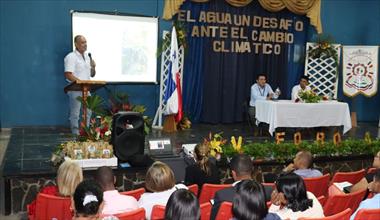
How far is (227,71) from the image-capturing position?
8.62 metres

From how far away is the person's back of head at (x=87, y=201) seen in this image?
1.95m

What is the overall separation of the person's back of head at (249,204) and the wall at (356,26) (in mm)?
7925

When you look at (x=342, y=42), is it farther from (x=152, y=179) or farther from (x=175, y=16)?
(x=152, y=179)

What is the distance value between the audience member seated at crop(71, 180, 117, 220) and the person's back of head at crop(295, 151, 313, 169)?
2013mm

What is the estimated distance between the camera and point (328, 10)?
927cm

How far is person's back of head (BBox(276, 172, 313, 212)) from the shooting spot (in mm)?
2391

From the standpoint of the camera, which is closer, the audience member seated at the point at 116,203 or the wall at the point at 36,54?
the audience member seated at the point at 116,203

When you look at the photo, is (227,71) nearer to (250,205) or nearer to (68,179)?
(68,179)

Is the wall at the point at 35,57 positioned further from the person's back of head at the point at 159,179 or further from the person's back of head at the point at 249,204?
the person's back of head at the point at 249,204

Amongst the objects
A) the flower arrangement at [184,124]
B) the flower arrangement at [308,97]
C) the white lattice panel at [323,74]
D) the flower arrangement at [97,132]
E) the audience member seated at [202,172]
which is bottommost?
the flower arrangement at [184,124]

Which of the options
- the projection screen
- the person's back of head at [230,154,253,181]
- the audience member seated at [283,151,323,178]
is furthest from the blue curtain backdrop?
the person's back of head at [230,154,253,181]

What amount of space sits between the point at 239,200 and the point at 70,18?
19.7 feet

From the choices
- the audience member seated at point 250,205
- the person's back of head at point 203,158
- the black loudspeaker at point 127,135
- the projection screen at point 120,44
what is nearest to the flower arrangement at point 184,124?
the projection screen at point 120,44

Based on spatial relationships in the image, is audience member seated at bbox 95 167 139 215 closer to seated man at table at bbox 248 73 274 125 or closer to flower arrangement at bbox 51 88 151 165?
flower arrangement at bbox 51 88 151 165
